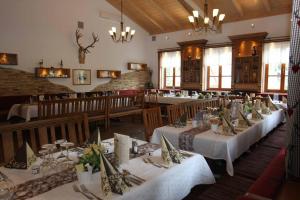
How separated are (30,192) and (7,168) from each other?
1.46ft

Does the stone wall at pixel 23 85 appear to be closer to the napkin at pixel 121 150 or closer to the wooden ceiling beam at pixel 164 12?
the wooden ceiling beam at pixel 164 12

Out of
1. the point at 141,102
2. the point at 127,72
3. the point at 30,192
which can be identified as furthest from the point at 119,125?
the point at 30,192

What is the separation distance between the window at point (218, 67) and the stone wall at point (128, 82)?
3.06 m

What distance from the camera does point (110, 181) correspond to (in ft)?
4.24

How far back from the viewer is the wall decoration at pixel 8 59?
6.47 m

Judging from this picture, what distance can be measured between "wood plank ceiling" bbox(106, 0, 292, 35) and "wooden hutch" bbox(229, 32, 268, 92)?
0.76 m

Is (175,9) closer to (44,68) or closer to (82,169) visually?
(44,68)

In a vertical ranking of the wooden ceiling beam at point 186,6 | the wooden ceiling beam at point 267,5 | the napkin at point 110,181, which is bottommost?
the napkin at point 110,181

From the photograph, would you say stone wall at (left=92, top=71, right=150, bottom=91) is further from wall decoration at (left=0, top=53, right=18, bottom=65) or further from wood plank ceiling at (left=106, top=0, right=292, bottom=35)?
wall decoration at (left=0, top=53, right=18, bottom=65)

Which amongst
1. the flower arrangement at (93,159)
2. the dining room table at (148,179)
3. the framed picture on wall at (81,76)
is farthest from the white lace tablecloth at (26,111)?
the flower arrangement at (93,159)

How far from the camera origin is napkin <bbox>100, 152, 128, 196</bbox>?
1.26 metres

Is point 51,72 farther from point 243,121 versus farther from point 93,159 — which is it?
point 93,159

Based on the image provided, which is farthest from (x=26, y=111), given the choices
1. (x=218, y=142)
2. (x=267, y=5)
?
(x=267, y=5)

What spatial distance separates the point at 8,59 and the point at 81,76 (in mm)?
2399
